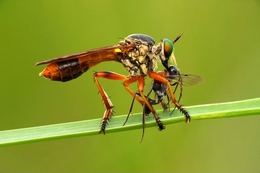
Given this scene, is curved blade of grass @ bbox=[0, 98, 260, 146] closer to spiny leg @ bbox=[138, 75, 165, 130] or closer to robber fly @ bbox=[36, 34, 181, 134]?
spiny leg @ bbox=[138, 75, 165, 130]

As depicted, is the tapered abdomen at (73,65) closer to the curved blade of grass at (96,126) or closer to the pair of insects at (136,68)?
the pair of insects at (136,68)

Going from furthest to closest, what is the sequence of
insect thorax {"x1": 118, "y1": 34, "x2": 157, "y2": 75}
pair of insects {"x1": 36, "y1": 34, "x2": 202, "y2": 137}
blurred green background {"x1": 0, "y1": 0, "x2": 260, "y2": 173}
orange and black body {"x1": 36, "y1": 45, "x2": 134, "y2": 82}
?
blurred green background {"x1": 0, "y1": 0, "x2": 260, "y2": 173} → insect thorax {"x1": 118, "y1": 34, "x2": 157, "y2": 75} → orange and black body {"x1": 36, "y1": 45, "x2": 134, "y2": 82} → pair of insects {"x1": 36, "y1": 34, "x2": 202, "y2": 137}

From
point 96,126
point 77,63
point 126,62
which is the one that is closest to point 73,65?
point 77,63

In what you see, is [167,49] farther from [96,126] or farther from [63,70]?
[96,126]

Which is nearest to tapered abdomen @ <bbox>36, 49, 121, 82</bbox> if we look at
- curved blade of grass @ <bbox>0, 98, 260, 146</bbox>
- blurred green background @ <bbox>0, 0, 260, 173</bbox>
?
curved blade of grass @ <bbox>0, 98, 260, 146</bbox>

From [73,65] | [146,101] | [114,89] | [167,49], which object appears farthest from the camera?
[114,89]

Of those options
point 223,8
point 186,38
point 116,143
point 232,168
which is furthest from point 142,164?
point 223,8

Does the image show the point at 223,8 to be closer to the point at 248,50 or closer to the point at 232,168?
the point at 248,50
